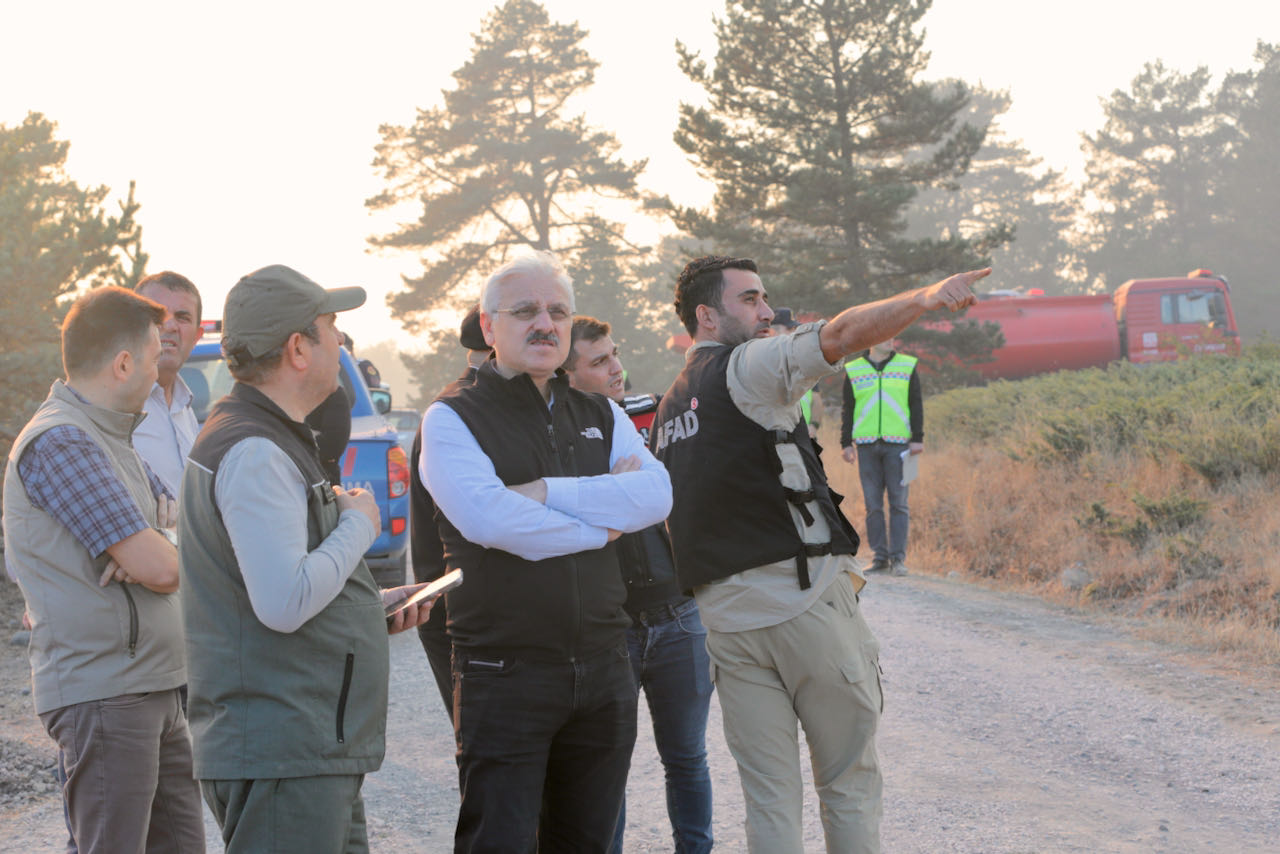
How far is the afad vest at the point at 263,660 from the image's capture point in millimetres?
2346

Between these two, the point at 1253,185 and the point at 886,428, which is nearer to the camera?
the point at 886,428

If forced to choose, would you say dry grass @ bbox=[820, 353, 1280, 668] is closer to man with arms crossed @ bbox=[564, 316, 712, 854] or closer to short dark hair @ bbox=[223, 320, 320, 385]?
man with arms crossed @ bbox=[564, 316, 712, 854]

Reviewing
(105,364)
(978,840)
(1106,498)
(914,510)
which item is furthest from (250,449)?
(914,510)

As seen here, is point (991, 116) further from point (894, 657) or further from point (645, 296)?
point (894, 657)

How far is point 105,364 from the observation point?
303 centimetres

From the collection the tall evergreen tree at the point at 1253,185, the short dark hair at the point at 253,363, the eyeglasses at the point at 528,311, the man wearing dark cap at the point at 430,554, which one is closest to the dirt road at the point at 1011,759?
the man wearing dark cap at the point at 430,554

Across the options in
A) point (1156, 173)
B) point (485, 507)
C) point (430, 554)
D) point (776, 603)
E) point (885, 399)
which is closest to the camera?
point (485, 507)

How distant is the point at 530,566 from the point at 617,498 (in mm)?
285

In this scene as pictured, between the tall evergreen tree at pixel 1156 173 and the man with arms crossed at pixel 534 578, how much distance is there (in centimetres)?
5300

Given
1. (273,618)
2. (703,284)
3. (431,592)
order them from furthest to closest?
(703,284), (431,592), (273,618)

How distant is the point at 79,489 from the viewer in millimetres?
2816

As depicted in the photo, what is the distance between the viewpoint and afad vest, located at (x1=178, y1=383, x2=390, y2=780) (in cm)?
235

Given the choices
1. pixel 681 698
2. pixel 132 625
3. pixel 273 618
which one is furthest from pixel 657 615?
pixel 273 618

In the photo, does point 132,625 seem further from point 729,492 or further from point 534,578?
point 729,492
